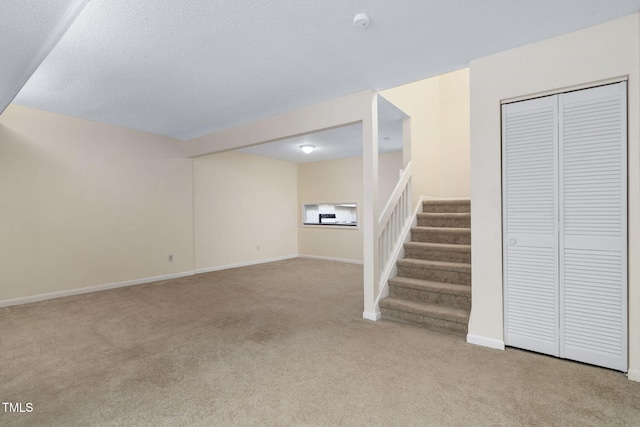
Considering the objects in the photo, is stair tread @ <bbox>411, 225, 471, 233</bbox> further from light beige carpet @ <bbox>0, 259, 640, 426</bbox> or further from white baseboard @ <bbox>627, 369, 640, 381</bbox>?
white baseboard @ <bbox>627, 369, 640, 381</bbox>

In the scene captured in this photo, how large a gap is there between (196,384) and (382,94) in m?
3.30

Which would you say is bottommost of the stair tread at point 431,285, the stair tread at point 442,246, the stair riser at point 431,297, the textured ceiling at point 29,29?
the stair riser at point 431,297

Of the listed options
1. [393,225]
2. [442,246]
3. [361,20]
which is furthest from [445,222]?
[361,20]

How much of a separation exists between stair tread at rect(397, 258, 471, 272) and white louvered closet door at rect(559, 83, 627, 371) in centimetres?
96

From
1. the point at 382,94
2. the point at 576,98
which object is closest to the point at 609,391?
the point at 576,98

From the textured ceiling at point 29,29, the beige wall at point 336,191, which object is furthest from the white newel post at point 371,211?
the beige wall at point 336,191

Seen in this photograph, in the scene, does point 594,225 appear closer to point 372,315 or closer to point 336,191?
point 372,315

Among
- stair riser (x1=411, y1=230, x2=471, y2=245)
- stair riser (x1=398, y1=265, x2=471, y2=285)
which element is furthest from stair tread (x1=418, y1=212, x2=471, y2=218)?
stair riser (x1=398, y1=265, x2=471, y2=285)

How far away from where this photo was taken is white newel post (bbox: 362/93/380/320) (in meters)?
3.21

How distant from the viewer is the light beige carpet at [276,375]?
5.58 feet

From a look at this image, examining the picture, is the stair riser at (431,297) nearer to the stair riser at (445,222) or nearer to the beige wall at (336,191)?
the stair riser at (445,222)

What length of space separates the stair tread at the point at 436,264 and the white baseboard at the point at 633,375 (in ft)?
4.29

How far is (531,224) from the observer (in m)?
2.41

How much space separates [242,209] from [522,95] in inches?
212
